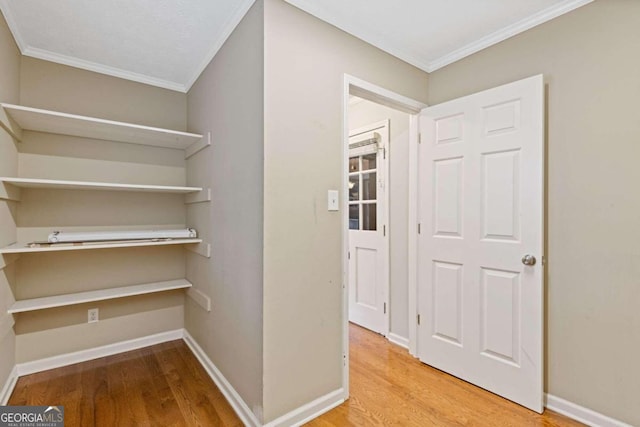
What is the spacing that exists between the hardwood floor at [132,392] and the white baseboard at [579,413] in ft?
6.14

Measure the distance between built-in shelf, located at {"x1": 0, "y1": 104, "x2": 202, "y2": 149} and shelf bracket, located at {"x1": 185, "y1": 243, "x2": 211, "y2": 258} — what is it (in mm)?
894

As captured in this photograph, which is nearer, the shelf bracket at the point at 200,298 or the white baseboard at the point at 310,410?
Result: the white baseboard at the point at 310,410

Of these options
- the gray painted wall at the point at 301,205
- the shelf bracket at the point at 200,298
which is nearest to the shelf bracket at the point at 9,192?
the shelf bracket at the point at 200,298

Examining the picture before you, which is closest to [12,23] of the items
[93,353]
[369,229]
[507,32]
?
[93,353]

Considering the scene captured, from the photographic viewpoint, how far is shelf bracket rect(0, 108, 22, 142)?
1786mm

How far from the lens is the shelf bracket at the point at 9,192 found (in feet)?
5.82

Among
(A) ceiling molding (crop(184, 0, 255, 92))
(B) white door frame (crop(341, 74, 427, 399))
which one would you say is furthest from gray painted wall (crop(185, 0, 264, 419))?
(B) white door frame (crop(341, 74, 427, 399))

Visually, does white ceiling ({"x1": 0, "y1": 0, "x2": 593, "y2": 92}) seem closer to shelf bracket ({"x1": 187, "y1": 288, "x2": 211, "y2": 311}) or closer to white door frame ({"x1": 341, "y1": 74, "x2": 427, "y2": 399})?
white door frame ({"x1": 341, "y1": 74, "x2": 427, "y2": 399})

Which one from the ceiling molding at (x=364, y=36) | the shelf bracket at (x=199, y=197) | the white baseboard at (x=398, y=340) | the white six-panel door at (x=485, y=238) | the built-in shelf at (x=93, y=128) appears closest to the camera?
the ceiling molding at (x=364, y=36)

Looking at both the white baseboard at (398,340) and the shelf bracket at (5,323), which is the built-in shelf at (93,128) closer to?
the shelf bracket at (5,323)

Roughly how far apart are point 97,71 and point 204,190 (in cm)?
134

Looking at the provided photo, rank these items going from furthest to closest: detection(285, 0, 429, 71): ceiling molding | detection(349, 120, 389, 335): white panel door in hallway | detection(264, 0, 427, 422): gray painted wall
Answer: detection(349, 120, 389, 335): white panel door in hallway
detection(285, 0, 429, 71): ceiling molding
detection(264, 0, 427, 422): gray painted wall

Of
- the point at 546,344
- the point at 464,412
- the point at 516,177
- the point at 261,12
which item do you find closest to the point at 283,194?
the point at 261,12

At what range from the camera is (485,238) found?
202cm
